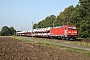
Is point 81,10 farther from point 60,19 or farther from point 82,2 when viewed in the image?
point 60,19

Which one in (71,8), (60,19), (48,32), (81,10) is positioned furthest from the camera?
(60,19)

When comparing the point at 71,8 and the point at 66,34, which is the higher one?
the point at 71,8

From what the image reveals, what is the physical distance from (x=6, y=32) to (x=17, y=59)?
621 feet

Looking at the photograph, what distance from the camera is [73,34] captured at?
48750 millimetres

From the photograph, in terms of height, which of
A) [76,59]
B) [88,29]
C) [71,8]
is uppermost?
[71,8]

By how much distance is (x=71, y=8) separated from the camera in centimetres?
9875

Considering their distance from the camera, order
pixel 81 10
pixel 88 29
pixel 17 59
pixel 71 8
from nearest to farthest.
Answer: pixel 17 59 → pixel 88 29 → pixel 81 10 → pixel 71 8

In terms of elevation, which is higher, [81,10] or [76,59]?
[81,10]

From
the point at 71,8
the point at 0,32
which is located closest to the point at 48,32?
the point at 71,8

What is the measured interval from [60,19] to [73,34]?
5892cm

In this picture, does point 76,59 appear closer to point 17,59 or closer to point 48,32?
point 17,59

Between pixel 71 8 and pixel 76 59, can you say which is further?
pixel 71 8

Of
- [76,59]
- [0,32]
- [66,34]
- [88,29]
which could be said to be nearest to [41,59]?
[76,59]

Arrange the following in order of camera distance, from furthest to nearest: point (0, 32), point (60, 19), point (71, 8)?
point (0, 32)
point (60, 19)
point (71, 8)
